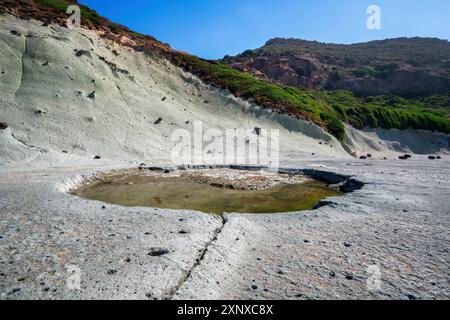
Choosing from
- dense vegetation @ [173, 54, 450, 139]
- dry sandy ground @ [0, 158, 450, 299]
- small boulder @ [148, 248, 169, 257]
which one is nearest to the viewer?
dry sandy ground @ [0, 158, 450, 299]

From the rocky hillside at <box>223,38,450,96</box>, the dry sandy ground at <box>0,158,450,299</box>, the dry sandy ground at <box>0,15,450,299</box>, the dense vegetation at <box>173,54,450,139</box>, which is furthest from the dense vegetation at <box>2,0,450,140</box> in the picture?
the rocky hillside at <box>223,38,450,96</box>

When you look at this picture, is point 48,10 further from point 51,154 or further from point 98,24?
point 51,154

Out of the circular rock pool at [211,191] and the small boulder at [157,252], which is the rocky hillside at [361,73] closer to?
the circular rock pool at [211,191]

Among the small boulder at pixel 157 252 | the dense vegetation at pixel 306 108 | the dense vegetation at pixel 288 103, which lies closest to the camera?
the small boulder at pixel 157 252

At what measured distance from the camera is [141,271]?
5145 mm

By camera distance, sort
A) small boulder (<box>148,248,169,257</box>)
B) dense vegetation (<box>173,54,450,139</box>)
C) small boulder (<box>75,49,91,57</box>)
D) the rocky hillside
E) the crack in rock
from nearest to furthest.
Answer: the crack in rock < small boulder (<box>148,248,169,257</box>) < small boulder (<box>75,49,91,57</box>) < dense vegetation (<box>173,54,450,139</box>) < the rocky hillside

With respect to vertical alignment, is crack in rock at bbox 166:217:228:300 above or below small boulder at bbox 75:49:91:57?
below

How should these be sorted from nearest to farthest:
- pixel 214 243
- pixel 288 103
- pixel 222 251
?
pixel 222 251, pixel 214 243, pixel 288 103

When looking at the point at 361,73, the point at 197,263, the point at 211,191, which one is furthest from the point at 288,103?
the point at 361,73

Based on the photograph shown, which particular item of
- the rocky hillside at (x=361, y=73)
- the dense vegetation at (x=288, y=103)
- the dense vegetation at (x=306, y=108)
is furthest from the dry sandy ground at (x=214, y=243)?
the rocky hillside at (x=361, y=73)

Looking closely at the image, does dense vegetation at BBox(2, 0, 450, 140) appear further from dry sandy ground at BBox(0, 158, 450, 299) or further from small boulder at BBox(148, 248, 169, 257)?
Answer: small boulder at BBox(148, 248, 169, 257)

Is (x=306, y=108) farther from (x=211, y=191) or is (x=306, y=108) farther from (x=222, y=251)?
(x=222, y=251)

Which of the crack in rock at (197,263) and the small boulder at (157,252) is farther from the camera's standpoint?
the small boulder at (157,252)

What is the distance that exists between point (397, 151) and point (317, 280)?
44444 mm
